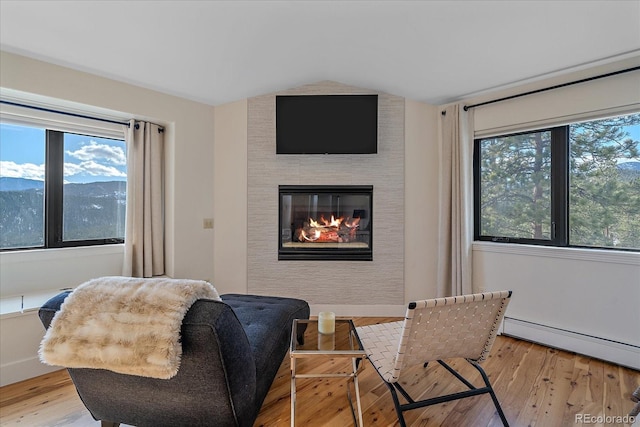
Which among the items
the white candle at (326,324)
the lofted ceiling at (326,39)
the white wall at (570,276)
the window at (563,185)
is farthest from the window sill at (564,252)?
the white candle at (326,324)

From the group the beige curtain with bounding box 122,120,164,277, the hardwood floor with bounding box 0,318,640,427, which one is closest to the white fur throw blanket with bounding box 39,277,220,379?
the hardwood floor with bounding box 0,318,640,427

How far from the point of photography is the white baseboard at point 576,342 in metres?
2.40

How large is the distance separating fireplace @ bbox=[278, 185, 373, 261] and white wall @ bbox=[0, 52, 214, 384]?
89 cm

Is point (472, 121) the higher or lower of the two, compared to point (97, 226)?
higher

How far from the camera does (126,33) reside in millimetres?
2268

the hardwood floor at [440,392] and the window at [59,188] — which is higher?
the window at [59,188]

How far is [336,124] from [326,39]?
91 cm

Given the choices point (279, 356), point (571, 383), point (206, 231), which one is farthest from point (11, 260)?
point (571, 383)

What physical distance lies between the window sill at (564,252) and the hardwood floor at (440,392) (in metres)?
0.79

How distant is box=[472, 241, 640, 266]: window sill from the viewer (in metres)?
2.44

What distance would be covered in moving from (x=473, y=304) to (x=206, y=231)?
2872mm

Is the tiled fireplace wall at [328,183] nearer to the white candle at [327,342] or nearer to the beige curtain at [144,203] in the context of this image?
the beige curtain at [144,203]

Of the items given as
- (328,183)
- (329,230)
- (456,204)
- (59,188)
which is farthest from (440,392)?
(59,188)

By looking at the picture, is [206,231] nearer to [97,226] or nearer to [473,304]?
[97,226]
